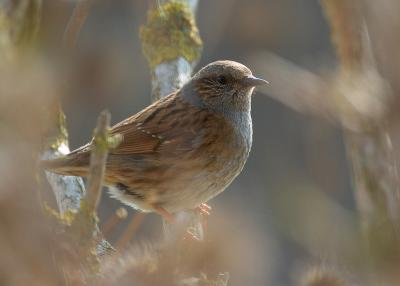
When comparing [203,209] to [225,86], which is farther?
[225,86]

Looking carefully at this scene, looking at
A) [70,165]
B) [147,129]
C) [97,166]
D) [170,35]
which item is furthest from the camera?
[170,35]

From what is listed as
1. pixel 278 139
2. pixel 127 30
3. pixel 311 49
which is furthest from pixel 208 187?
pixel 311 49

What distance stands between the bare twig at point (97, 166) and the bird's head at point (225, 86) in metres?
2.52

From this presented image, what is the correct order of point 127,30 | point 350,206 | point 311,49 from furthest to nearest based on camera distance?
point 311,49 < point 350,206 < point 127,30

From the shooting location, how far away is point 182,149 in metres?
4.11

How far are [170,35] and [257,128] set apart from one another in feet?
9.79

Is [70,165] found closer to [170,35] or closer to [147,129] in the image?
[147,129]

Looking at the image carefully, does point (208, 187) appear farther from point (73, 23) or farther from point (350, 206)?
point (350, 206)

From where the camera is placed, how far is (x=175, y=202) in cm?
407

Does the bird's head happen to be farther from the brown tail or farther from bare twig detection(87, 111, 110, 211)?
bare twig detection(87, 111, 110, 211)

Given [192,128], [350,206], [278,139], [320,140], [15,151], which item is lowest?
[350,206]

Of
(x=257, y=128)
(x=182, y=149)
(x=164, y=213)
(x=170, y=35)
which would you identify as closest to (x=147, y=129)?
(x=182, y=149)

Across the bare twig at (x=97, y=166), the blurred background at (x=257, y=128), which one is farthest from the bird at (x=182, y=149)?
the bare twig at (x=97, y=166)

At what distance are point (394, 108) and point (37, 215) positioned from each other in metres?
0.66
